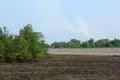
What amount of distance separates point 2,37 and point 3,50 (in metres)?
2.17

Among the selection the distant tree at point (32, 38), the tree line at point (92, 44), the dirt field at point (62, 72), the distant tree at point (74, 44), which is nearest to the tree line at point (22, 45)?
the distant tree at point (32, 38)

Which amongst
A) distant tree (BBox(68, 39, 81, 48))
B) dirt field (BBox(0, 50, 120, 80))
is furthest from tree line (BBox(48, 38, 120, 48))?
dirt field (BBox(0, 50, 120, 80))

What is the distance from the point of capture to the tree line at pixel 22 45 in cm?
Result: 4009

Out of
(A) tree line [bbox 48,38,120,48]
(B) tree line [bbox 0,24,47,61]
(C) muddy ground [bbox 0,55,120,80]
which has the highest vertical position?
(A) tree line [bbox 48,38,120,48]

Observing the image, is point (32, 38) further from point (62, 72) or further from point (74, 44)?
point (74, 44)

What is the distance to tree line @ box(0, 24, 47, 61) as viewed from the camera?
132ft

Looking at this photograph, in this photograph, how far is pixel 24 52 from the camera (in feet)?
131

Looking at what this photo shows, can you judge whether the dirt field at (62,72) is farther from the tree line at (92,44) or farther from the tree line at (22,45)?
the tree line at (92,44)

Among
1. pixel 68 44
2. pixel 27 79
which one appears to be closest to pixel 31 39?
pixel 27 79

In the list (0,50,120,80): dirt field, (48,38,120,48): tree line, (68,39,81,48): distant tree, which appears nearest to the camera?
(0,50,120,80): dirt field

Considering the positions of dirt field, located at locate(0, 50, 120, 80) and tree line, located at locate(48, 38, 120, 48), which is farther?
tree line, located at locate(48, 38, 120, 48)

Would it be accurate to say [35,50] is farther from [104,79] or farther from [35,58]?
[104,79]

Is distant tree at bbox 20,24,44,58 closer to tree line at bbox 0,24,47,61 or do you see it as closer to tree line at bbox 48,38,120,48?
tree line at bbox 0,24,47,61

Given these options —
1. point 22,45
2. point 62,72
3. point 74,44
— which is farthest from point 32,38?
point 74,44
